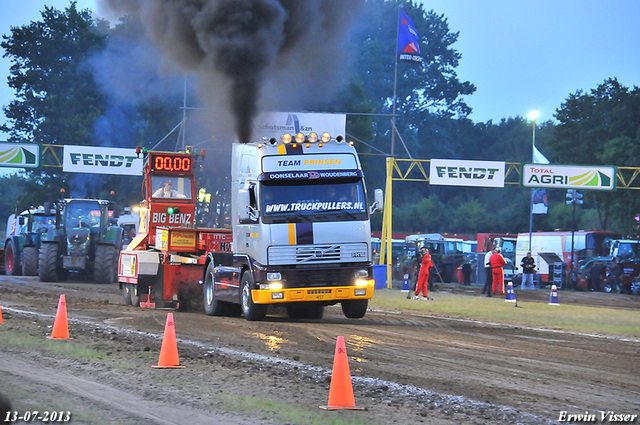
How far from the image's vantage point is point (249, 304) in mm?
15281

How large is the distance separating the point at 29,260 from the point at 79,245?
135 inches

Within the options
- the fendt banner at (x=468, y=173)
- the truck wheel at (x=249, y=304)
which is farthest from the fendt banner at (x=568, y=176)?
the truck wheel at (x=249, y=304)

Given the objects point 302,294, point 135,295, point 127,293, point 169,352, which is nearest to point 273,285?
point 302,294

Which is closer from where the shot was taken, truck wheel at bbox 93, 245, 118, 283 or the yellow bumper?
the yellow bumper

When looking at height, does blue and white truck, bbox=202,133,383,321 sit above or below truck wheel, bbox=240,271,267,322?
above

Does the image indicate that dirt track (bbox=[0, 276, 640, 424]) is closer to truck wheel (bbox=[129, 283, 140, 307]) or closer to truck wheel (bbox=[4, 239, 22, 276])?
truck wheel (bbox=[129, 283, 140, 307])

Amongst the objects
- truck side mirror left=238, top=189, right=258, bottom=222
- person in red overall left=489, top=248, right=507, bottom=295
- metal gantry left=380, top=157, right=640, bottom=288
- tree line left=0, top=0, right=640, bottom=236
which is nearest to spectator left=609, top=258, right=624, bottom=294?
metal gantry left=380, top=157, right=640, bottom=288

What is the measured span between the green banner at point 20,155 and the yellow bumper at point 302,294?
2174 cm

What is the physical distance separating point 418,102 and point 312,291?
6777 centimetres

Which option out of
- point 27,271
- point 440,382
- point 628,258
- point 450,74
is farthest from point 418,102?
point 440,382

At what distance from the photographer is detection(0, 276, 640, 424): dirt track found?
7.29 metres

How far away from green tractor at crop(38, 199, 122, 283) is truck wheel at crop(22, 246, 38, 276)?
1.67m

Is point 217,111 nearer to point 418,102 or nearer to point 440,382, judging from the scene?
point 440,382

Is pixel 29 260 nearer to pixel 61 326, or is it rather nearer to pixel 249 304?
pixel 249 304
